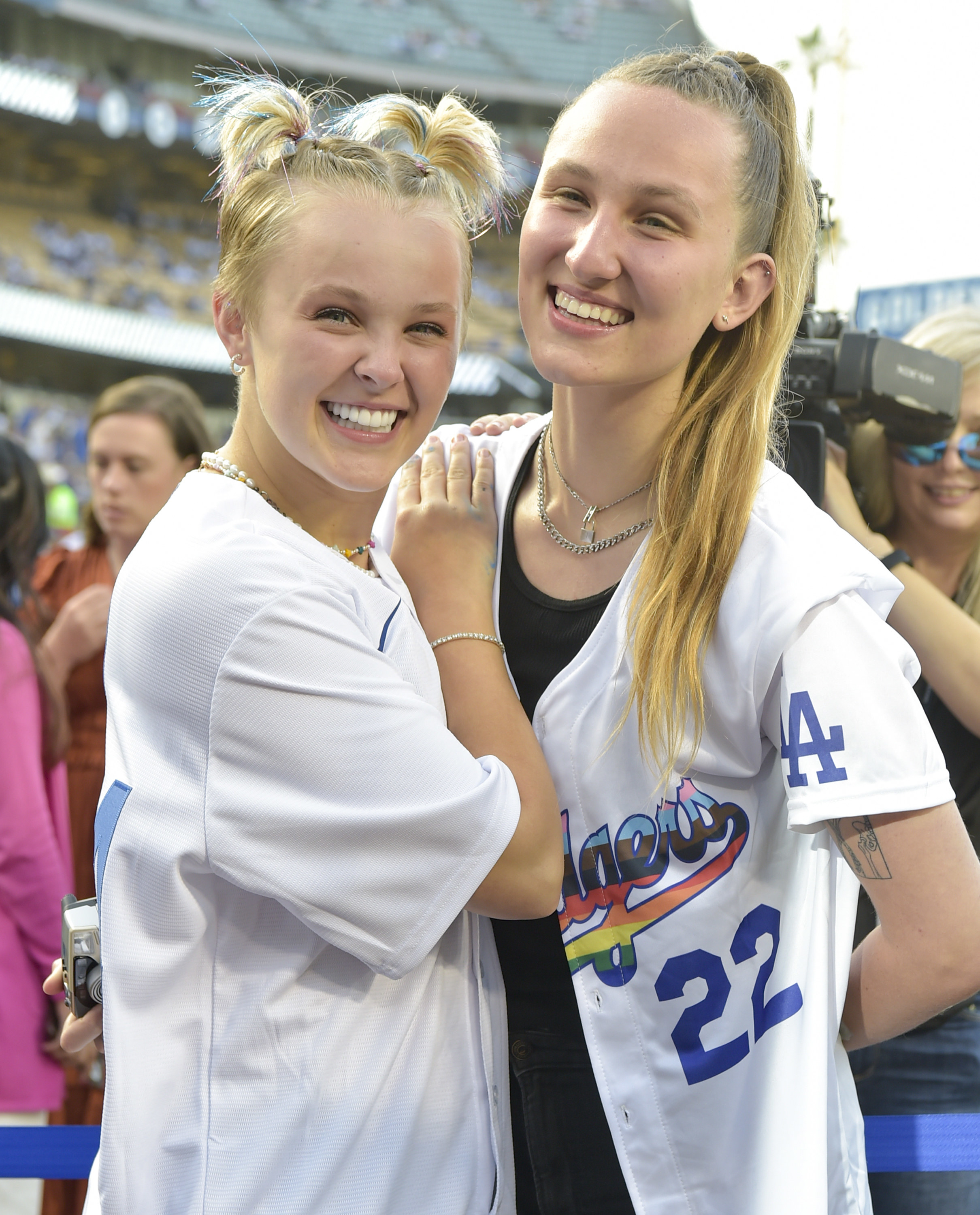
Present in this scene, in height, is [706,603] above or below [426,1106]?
above

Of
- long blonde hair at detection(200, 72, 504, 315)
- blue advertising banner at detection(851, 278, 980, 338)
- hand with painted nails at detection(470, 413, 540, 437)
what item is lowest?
hand with painted nails at detection(470, 413, 540, 437)

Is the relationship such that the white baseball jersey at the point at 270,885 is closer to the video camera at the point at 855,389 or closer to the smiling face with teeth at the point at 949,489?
the video camera at the point at 855,389

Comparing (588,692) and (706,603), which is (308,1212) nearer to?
(588,692)

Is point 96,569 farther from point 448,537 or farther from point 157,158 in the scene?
Answer: point 157,158

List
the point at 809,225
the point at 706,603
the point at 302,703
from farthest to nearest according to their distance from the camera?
1. the point at 809,225
2. the point at 706,603
3. the point at 302,703

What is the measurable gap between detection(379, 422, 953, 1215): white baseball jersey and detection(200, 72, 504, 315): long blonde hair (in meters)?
0.48

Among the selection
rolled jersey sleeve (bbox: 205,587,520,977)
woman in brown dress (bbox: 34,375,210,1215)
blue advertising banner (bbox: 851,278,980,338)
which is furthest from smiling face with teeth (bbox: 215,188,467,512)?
blue advertising banner (bbox: 851,278,980,338)

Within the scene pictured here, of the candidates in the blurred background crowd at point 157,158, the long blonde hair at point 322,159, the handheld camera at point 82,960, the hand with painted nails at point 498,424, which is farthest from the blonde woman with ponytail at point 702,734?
the blurred background crowd at point 157,158

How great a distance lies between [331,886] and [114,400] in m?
2.52

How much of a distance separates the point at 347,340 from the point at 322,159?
0.67ft

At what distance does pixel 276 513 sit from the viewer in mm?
1178

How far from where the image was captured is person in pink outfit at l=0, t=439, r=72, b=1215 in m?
2.32

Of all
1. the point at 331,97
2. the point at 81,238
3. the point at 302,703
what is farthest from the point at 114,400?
the point at 81,238

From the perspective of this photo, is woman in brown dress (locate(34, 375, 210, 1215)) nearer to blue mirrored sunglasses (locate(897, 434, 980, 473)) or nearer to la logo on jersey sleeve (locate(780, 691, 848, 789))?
blue mirrored sunglasses (locate(897, 434, 980, 473))
